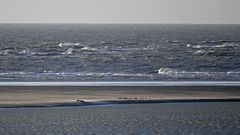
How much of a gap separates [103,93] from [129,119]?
707 cm

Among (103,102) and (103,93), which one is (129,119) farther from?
(103,93)

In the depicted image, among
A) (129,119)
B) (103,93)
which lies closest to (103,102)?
(103,93)

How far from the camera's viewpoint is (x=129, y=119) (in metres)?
18.8

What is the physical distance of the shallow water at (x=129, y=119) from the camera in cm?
1666

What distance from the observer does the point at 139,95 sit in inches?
993

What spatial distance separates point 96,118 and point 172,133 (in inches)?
139

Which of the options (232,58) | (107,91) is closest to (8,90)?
(107,91)

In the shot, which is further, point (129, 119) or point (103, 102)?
point (103, 102)

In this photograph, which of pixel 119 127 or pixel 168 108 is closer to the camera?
pixel 119 127

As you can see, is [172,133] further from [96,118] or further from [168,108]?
[168,108]

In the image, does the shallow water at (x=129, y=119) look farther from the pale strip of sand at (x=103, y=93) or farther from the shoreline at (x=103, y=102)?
the pale strip of sand at (x=103, y=93)

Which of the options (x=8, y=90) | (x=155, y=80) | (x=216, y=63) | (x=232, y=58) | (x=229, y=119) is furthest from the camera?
(x=232, y=58)

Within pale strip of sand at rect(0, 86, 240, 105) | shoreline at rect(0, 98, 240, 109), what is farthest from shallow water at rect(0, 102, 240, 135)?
pale strip of sand at rect(0, 86, 240, 105)

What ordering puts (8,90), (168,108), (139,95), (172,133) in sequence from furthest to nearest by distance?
(8,90) < (139,95) < (168,108) < (172,133)
